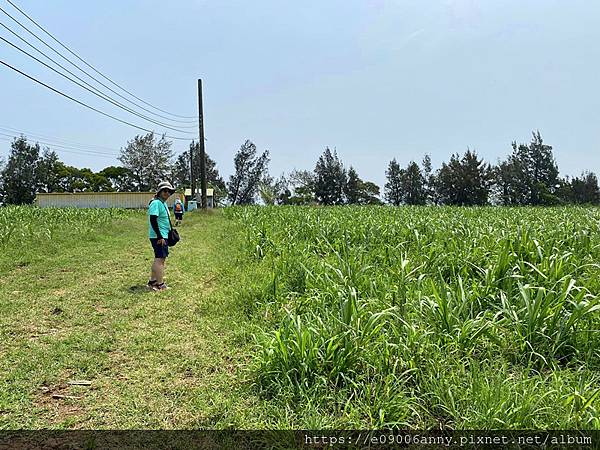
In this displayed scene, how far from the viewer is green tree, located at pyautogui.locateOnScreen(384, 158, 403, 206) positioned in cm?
7006

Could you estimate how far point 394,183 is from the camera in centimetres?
7056

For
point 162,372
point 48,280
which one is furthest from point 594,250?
point 48,280

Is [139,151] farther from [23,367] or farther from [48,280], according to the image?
[23,367]

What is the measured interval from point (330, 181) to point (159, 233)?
61999 millimetres

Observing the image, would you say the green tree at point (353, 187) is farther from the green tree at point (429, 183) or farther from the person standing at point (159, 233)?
the person standing at point (159, 233)

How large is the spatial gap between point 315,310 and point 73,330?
9.16 feet

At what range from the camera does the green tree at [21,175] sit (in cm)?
5703

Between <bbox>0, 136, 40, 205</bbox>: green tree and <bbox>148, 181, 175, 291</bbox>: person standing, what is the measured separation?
64430mm

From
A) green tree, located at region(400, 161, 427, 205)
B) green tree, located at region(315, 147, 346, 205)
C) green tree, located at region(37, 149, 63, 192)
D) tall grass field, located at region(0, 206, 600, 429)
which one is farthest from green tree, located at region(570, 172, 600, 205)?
green tree, located at region(37, 149, 63, 192)

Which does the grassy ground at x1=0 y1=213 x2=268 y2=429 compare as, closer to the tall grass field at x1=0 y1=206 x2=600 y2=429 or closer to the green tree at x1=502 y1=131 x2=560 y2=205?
the tall grass field at x1=0 y1=206 x2=600 y2=429

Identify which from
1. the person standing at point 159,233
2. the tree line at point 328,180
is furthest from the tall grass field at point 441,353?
the tree line at point 328,180

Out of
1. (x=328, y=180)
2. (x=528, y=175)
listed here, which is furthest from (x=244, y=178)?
(x=528, y=175)

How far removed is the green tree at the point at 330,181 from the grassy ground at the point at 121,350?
60204 millimetres

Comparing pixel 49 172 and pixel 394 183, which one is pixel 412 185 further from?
pixel 49 172
